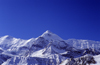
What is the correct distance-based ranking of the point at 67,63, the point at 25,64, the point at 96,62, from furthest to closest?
the point at 25,64
the point at 67,63
the point at 96,62

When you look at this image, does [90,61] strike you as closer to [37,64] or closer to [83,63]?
[83,63]

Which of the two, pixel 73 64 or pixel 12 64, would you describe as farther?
pixel 12 64

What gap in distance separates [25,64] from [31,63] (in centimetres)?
781

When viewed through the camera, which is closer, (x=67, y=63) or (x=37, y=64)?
(x=67, y=63)

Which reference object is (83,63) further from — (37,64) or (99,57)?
(37,64)

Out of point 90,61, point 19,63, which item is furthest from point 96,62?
point 19,63

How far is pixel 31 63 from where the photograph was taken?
19700cm


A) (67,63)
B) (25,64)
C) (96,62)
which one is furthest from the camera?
(25,64)

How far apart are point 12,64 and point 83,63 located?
119 meters

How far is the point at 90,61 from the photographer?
104m

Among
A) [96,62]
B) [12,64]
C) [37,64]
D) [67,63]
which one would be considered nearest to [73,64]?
[67,63]

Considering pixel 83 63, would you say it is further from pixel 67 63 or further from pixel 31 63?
pixel 31 63

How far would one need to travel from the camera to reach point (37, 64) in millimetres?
198125

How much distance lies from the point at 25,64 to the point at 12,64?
1845 cm
